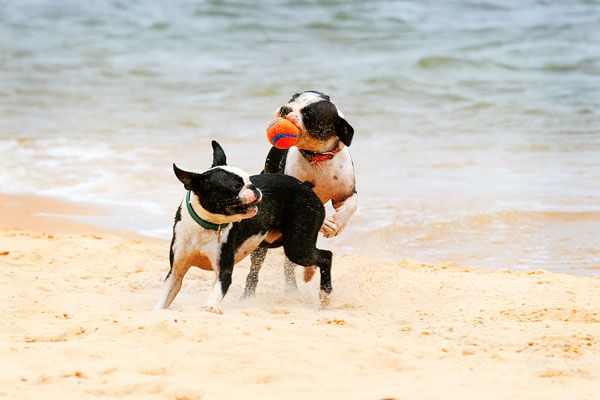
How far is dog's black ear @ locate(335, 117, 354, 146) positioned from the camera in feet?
17.1

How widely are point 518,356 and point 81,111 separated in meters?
11.8

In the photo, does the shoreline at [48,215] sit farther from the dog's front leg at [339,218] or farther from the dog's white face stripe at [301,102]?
the dog's white face stripe at [301,102]

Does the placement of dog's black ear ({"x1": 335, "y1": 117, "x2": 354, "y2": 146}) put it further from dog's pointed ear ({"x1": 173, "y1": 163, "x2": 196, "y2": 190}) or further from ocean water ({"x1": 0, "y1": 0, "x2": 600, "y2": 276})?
ocean water ({"x1": 0, "y1": 0, "x2": 600, "y2": 276})

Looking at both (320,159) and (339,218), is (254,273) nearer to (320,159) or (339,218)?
(339,218)

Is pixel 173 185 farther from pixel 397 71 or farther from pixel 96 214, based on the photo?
pixel 397 71

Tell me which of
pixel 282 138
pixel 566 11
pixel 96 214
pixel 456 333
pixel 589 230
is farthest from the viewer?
pixel 566 11

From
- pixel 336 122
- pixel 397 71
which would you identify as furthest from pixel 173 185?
pixel 397 71

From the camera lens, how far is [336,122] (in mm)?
5199

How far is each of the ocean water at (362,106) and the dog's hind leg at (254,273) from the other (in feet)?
4.95

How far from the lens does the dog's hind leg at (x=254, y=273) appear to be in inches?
213

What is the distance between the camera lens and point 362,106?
14.1 meters

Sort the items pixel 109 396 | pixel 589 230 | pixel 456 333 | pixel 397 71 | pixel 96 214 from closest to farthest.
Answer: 1. pixel 109 396
2. pixel 456 333
3. pixel 589 230
4. pixel 96 214
5. pixel 397 71

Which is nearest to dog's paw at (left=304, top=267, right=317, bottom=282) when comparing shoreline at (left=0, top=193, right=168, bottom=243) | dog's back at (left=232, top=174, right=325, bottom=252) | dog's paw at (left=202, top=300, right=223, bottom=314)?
dog's back at (left=232, top=174, right=325, bottom=252)

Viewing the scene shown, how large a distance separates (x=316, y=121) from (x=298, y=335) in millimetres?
1732
